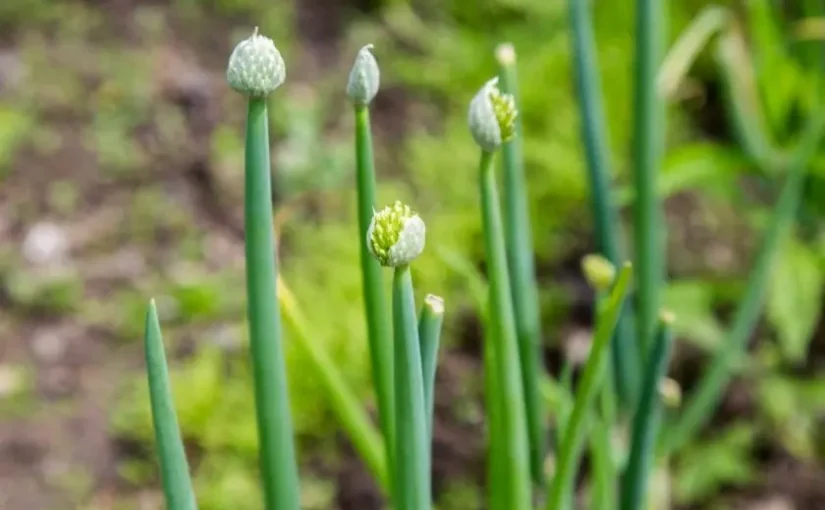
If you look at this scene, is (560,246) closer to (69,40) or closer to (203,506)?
(203,506)

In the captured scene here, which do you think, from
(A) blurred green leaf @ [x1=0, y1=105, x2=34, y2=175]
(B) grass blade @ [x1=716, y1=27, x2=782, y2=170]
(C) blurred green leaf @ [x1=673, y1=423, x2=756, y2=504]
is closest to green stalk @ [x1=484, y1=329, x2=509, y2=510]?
(C) blurred green leaf @ [x1=673, y1=423, x2=756, y2=504]

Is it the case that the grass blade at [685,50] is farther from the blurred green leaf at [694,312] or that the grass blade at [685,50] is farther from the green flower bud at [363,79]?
the green flower bud at [363,79]

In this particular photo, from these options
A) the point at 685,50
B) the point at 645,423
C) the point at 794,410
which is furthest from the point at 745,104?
the point at 645,423

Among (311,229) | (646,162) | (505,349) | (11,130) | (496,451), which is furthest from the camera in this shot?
(11,130)

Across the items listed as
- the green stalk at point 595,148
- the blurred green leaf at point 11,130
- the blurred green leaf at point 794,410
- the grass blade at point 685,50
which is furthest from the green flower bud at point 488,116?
the blurred green leaf at point 11,130

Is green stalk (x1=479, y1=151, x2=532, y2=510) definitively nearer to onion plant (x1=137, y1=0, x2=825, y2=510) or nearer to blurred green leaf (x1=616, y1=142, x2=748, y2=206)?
onion plant (x1=137, y1=0, x2=825, y2=510)

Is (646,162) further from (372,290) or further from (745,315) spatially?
(372,290)

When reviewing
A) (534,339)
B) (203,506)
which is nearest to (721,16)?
(534,339)
